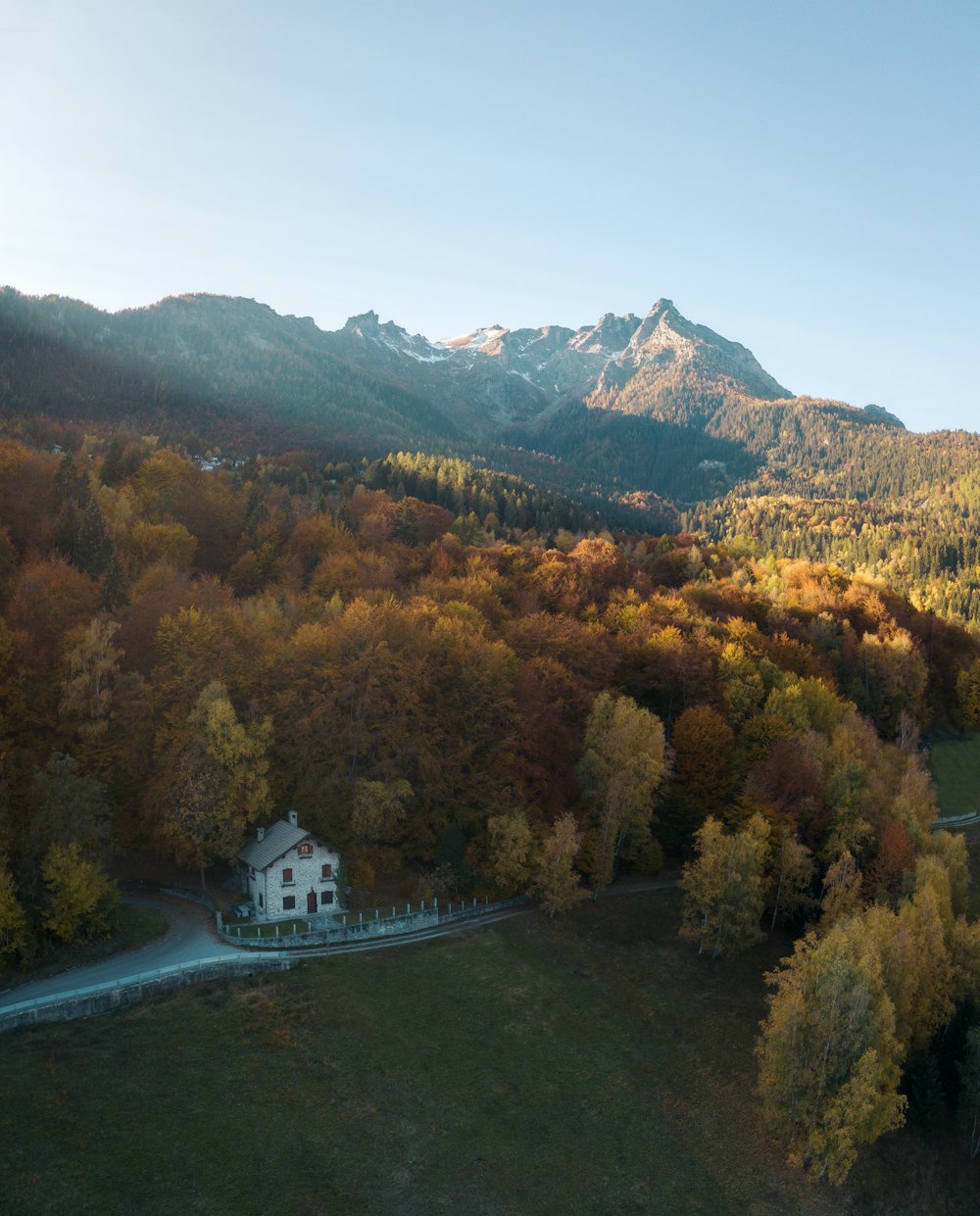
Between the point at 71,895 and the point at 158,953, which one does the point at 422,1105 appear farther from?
the point at 71,895

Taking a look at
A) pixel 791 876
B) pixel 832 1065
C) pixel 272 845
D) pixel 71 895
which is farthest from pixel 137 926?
pixel 791 876

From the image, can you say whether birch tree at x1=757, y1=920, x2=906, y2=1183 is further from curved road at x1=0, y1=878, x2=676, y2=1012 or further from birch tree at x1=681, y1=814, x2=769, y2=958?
curved road at x1=0, y1=878, x2=676, y2=1012

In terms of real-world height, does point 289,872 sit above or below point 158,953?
above

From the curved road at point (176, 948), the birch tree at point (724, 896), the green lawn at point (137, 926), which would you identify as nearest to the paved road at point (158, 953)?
the curved road at point (176, 948)

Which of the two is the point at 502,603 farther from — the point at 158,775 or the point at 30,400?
the point at 30,400

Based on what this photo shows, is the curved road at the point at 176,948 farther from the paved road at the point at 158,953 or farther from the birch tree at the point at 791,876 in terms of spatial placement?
the birch tree at the point at 791,876

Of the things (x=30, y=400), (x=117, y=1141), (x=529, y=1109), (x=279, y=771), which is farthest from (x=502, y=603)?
(x=30, y=400)
